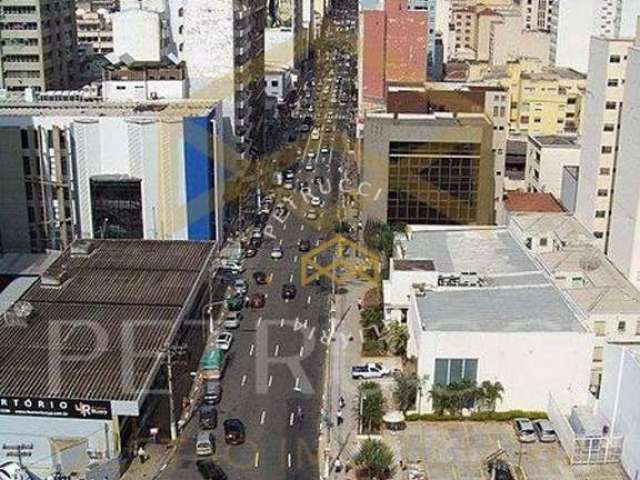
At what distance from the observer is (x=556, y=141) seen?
7062cm

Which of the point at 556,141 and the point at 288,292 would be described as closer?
the point at 288,292

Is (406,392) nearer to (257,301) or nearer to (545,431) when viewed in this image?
(545,431)

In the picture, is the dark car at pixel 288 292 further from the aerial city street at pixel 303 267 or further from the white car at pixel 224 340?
the white car at pixel 224 340

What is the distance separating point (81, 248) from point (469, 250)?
2216 centimetres

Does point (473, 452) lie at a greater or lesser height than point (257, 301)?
lesser

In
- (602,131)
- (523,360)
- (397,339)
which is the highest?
Result: (602,131)

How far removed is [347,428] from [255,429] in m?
4.05

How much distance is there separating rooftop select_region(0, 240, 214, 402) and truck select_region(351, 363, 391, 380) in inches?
345

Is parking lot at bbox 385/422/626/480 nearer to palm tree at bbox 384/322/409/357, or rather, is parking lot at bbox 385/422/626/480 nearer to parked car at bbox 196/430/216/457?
palm tree at bbox 384/322/409/357

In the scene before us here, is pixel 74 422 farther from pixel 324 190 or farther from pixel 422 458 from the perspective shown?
pixel 324 190

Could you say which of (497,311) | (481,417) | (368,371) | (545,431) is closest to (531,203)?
(497,311)

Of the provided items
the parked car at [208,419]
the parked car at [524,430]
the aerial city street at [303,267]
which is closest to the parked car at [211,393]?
the aerial city street at [303,267]

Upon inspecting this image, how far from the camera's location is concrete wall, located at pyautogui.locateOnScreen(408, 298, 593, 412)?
39250 mm

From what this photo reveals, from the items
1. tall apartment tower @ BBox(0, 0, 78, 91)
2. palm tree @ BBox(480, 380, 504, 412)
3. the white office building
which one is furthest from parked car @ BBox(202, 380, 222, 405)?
tall apartment tower @ BBox(0, 0, 78, 91)
